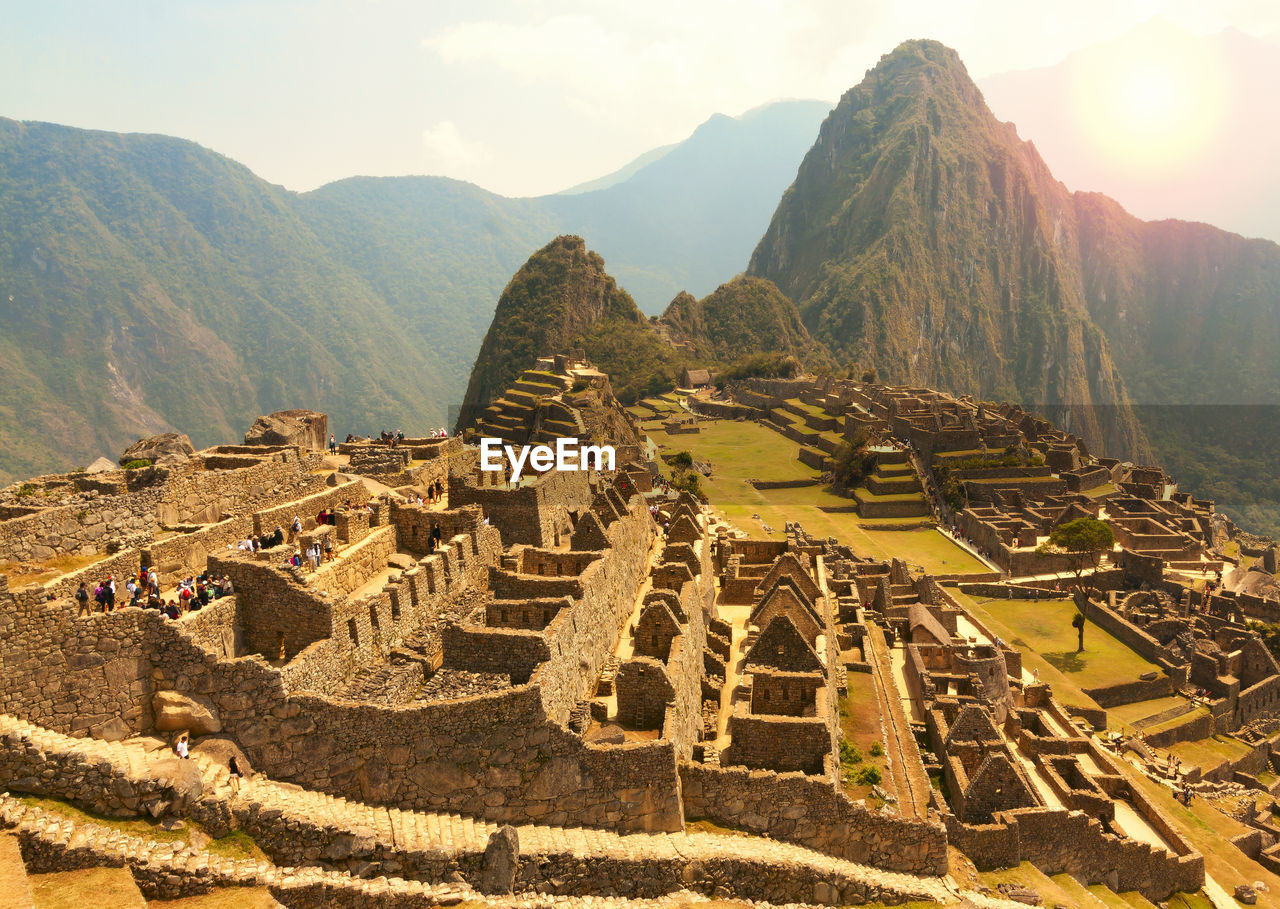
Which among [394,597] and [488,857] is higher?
[394,597]

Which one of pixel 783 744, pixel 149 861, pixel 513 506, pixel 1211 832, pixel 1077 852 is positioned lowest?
pixel 1211 832

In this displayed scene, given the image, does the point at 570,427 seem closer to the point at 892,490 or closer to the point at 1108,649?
the point at 892,490

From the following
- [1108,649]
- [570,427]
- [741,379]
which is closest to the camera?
[1108,649]

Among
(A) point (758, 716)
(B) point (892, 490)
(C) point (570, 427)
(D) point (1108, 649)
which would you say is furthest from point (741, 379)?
(A) point (758, 716)

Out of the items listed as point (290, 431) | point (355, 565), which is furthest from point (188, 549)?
point (290, 431)

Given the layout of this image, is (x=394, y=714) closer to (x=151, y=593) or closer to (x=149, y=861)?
(x=149, y=861)

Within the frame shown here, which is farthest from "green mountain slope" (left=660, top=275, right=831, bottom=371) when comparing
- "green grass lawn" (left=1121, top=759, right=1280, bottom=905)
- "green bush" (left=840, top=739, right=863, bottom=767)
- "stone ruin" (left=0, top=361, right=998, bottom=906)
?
"stone ruin" (left=0, top=361, right=998, bottom=906)

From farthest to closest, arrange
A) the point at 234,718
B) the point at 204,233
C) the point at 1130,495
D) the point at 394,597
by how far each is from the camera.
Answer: the point at 204,233
the point at 1130,495
the point at 394,597
the point at 234,718

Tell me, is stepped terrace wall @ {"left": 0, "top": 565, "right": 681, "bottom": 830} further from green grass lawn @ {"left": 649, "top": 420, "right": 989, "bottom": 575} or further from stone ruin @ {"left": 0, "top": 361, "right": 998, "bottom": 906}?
green grass lawn @ {"left": 649, "top": 420, "right": 989, "bottom": 575}
